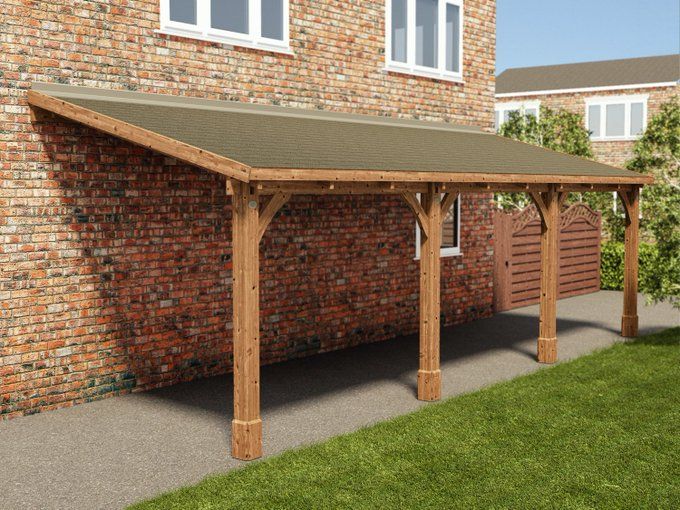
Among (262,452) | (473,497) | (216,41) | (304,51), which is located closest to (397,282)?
(304,51)

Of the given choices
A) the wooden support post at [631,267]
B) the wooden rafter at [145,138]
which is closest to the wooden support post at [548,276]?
the wooden support post at [631,267]

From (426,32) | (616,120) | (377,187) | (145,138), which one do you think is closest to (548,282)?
(377,187)

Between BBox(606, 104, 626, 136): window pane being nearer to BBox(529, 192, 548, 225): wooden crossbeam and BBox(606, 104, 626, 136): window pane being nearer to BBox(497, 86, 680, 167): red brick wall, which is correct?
BBox(497, 86, 680, 167): red brick wall

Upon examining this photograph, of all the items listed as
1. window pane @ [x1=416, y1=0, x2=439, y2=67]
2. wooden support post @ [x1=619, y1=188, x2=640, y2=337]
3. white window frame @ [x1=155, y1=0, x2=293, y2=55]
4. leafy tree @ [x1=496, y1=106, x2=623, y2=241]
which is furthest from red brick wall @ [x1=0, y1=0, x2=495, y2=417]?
leafy tree @ [x1=496, y1=106, x2=623, y2=241]

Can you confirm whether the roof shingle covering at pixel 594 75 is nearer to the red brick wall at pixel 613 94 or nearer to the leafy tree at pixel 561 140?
the red brick wall at pixel 613 94

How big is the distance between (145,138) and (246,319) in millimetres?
2113

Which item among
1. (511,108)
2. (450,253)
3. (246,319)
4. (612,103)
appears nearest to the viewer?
(246,319)

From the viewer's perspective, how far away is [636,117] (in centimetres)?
3434

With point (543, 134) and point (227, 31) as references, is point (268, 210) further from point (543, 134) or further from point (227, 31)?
point (543, 134)

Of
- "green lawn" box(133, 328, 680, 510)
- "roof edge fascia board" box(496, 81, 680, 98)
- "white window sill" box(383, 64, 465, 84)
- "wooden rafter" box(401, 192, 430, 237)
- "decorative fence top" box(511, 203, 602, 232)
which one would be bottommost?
"green lawn" box(133, 328, 680, 510)

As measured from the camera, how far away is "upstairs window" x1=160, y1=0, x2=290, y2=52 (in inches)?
435

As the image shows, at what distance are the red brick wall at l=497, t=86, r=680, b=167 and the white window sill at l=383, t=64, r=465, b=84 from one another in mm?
19727

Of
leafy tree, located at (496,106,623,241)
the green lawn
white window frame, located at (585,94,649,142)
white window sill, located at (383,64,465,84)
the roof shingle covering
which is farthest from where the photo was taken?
the roof shingle covering

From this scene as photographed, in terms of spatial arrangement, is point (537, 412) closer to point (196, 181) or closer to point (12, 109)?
point (196, 181)
